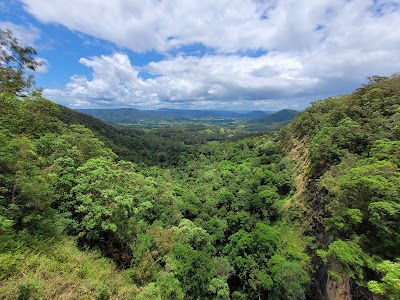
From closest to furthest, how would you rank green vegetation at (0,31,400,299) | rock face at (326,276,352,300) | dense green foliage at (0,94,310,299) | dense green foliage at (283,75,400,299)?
green vegetation at (0,31,400,299), dense green foliage at (0,94,310,299), dense green foliage at (283,75,400,299), rock face at (326,276,352,300)

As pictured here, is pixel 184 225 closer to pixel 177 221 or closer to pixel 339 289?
pixel 177 221

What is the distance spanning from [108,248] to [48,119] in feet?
43.7

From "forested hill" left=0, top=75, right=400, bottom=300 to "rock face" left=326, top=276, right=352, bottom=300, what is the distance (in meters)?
0.08

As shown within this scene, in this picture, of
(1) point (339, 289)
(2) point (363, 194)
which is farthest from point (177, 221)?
(2) point (363, 194)

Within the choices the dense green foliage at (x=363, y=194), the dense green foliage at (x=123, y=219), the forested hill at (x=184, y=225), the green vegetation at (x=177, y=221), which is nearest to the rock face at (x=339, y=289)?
the forested hill at (x=184, y=225)

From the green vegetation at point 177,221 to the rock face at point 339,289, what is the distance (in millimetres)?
725

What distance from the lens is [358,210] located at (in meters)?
15.7

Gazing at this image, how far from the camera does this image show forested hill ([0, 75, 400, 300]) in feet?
32.5

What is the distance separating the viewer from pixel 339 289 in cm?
1805

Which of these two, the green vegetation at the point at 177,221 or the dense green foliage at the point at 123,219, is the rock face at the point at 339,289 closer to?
the green vegetation at the point at 177,221

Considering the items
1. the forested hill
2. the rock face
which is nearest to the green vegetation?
the forested hill

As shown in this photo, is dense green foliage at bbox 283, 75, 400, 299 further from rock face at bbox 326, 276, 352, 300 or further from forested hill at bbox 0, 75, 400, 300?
rock face at bbox 326, 276, 352, 300

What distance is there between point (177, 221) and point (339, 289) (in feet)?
64.5

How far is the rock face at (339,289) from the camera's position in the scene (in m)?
17.1
